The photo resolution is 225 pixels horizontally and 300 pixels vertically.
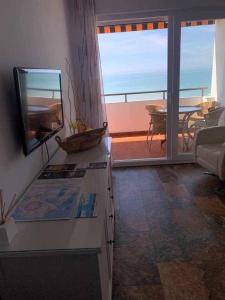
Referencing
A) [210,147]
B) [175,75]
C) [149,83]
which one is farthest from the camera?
[149,83]

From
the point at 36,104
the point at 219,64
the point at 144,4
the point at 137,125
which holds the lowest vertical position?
the point at 137,125

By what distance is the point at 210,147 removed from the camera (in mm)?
3006

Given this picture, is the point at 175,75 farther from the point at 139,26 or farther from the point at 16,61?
the point at 16,61

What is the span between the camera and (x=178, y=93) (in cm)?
345

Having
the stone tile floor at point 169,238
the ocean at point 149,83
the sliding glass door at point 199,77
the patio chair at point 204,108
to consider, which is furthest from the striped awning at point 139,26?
the stone tile floor at point 169,238

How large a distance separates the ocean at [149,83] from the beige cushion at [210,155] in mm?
897

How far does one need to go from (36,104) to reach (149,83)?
2679 mm

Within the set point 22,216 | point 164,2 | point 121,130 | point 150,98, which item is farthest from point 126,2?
point 22,216

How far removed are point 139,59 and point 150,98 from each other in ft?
2.72

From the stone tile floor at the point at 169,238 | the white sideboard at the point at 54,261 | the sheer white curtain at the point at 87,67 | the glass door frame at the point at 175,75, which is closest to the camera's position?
the white sideboard at the point at 54,261

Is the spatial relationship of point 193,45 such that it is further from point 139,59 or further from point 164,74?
point 139,59

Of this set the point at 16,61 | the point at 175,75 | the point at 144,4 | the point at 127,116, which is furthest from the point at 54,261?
the point at 127,116

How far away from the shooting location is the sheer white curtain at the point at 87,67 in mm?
3033

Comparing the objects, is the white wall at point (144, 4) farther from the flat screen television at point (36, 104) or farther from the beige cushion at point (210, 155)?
the beige cushion at point (210, 155)
